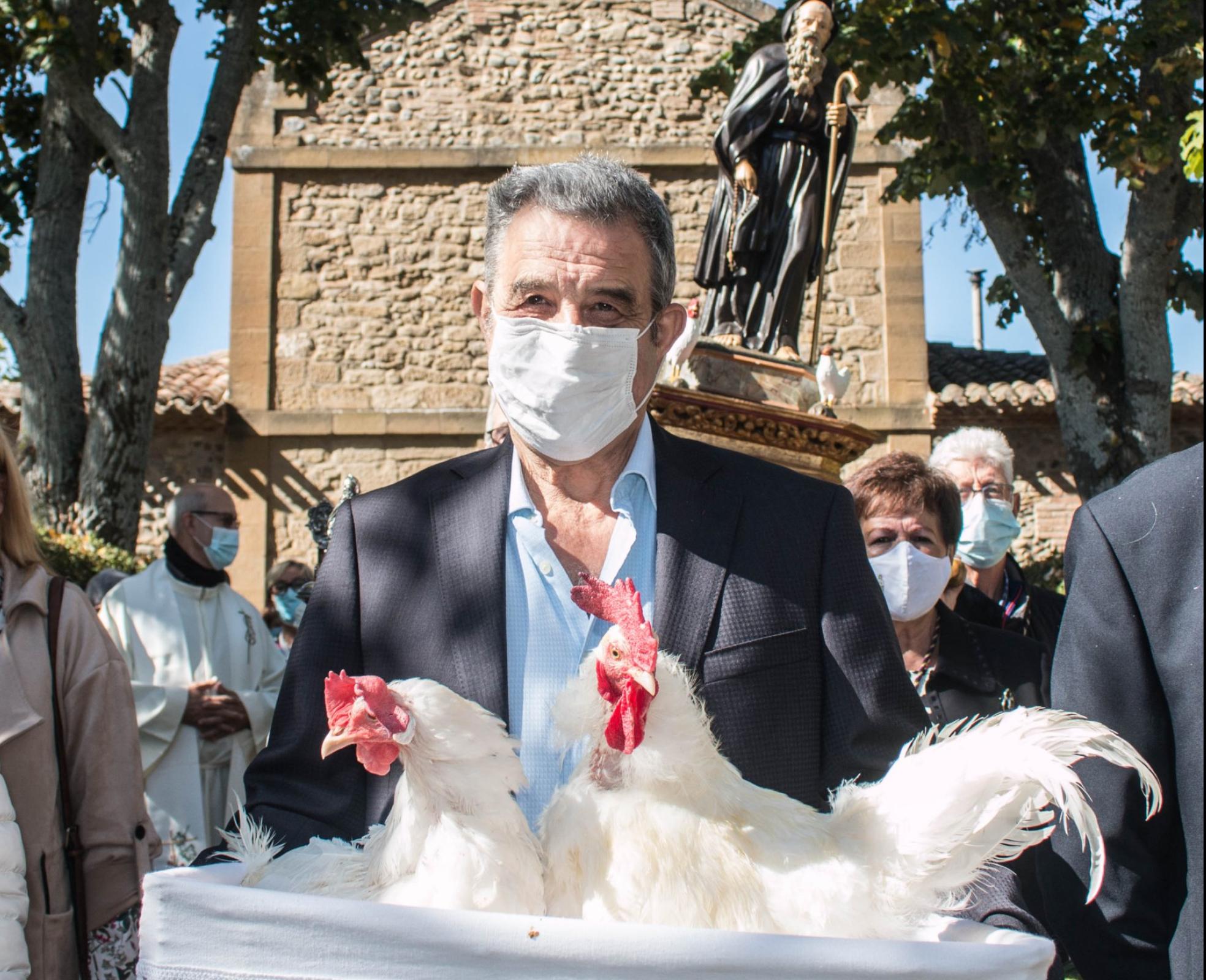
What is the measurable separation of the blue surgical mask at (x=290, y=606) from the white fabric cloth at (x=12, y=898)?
5305mm

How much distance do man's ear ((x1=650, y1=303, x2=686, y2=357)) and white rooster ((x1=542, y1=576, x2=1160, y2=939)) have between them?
61 cm

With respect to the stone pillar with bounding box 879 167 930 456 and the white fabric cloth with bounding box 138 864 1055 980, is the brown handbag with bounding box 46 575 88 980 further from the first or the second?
the stone pillar with bounding box 879 167 930 456

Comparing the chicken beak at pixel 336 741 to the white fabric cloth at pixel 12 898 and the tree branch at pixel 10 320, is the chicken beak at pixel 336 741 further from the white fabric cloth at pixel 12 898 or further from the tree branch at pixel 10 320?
the tree branch at pixel 10 320

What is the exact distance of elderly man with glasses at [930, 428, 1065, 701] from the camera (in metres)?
4.65

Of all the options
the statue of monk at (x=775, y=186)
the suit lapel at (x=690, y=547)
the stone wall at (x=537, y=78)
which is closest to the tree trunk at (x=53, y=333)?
the statue of monk at (x=775, y=186)

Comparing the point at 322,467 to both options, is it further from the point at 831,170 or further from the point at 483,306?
the point at 483,306

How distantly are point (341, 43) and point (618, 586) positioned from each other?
9.37 m

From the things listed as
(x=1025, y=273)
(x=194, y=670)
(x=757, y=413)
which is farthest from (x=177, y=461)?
(x=757, y=413)

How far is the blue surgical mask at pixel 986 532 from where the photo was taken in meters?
4.69

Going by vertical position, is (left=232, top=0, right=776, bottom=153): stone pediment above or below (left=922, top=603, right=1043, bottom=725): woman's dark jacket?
above

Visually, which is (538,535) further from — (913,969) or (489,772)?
(913,969)

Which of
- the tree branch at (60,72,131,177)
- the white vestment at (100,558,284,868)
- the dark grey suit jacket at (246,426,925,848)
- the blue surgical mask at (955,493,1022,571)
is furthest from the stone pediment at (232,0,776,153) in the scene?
the dark grey suit jacket at (246,426,925,848)

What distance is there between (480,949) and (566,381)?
104cm

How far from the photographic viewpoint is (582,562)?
7.00ft
